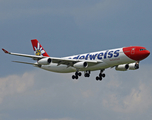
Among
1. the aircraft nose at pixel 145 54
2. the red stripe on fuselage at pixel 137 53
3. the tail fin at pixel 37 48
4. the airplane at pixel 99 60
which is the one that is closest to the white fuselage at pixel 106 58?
the airplane at pixel 99 60

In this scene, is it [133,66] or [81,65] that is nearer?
[81,65]

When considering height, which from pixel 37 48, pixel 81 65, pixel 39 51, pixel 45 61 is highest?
pixel 37 48

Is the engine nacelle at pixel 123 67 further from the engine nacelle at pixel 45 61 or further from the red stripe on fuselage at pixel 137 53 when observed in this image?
the engine nacelle at pixel 45 61

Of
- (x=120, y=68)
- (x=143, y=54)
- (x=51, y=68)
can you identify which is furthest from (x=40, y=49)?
(x=143, y=54)

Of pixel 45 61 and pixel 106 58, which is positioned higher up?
pixel 106 58

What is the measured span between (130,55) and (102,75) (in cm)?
1300

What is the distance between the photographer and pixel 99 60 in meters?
77.8

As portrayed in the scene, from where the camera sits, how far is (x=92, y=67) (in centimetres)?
7919

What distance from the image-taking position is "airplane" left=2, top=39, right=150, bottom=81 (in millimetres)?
74625

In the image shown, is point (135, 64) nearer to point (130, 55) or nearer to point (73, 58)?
point (130, 55)

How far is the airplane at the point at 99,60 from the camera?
245ft

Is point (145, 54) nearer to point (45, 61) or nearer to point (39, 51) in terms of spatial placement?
point (45, 61)

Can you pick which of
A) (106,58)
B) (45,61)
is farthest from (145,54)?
(45,61)

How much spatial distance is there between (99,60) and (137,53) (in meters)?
8.17
